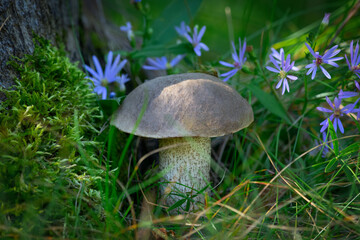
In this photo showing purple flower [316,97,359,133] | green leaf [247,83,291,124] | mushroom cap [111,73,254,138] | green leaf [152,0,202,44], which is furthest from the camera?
green leaf [152,0,202,44]

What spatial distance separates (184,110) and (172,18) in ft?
3.68

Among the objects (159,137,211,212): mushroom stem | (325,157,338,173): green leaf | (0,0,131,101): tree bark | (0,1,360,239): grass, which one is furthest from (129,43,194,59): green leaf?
(325,157,338,173): green leaf

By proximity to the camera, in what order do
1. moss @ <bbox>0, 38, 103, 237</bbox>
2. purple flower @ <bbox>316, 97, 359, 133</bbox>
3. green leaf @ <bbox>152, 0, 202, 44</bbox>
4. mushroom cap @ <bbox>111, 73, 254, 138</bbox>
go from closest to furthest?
1. moss @ <bbox>0, 38, 103, 237</bbox>
2. mushroom cap @ <bbox>111, 73, 254, 138</bbox>
3. purple flower @ <bbox>316, 97, 359, 133</bbox>
4. green leaf @ <bbox>152, 0, 202, 44</bbox>

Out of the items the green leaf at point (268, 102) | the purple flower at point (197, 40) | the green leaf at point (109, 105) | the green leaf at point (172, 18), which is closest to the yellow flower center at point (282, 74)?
the green leaf at point (268, 102)

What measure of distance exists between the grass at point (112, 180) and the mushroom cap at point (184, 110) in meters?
0.11

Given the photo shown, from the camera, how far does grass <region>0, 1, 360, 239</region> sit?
945 millimetres

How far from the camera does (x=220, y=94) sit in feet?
3.98

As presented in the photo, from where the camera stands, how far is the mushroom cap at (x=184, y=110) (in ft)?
3.70

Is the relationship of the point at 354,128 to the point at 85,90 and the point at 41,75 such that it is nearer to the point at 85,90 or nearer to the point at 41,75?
the point at 85,90

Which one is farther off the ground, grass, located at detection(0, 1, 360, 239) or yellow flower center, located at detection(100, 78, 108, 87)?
yellow flower center, located at detection(100, 78, 108, 87)

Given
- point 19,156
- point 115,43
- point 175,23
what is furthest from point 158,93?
point 115,43

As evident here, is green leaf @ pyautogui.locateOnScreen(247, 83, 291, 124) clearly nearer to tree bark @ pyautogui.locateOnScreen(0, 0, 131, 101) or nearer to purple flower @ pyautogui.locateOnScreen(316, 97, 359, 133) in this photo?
purple flower @ pyautogui.locateOnScreen(316, 97, 359, 133)

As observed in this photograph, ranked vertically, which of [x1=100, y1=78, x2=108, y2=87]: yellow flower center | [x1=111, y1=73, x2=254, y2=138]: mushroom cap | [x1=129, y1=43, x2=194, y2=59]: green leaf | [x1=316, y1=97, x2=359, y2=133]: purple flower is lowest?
[x1=316, y1=97, x2=359, y2=133]: purple flower

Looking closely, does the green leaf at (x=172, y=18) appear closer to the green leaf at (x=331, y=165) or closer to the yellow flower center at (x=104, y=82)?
the yellow flower center at (x=104, y=82)
